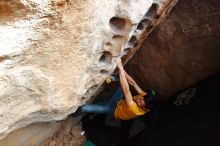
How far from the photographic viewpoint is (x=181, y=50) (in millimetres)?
Answer: 1742

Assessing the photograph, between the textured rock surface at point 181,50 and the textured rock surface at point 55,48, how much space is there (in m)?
0.16

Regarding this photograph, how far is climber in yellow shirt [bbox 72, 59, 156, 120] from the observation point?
1646mm

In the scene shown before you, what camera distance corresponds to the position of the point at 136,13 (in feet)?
4.20

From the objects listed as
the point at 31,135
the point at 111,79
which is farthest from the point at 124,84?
the point at 31,135

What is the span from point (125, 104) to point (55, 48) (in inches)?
27.5

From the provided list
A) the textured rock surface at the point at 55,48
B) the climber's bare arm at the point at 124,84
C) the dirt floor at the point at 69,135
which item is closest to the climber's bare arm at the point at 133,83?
the climber's bare arm at the point at 124,84

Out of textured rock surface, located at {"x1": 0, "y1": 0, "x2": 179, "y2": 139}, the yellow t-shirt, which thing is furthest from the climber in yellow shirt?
textured rock surface, located at {"x1": 0, "y1": 0, "x2": 179, "y2": 139}

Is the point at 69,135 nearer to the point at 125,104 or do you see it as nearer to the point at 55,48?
the point at 125,104

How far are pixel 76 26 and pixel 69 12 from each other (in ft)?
Result: 0.27

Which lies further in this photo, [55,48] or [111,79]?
[111,79]

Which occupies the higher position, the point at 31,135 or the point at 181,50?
the point at 181,50

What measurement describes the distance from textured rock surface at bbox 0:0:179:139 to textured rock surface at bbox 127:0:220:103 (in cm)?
16

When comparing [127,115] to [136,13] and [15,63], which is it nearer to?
[136,13]

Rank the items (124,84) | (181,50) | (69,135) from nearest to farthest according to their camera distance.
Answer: (124,84) < (181,50) < (69,135)
